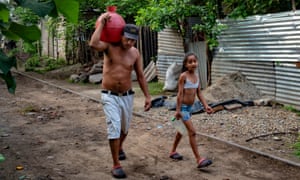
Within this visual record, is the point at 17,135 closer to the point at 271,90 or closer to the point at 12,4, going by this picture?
the point at 271,90

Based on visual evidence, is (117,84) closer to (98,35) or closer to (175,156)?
(98,35)

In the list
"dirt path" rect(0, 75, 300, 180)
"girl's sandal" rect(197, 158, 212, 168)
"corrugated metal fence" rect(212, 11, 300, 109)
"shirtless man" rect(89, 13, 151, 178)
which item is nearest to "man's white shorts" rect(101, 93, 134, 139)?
"shirtless man" rect(89, 13, 151, 178)

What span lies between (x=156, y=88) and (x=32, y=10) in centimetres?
1095

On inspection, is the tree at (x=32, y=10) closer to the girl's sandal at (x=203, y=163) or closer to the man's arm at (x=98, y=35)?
the man's arm at (x=98, y=35)

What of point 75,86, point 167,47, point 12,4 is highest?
point 12,4

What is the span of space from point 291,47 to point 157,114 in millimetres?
2853

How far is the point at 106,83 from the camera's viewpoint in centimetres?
472

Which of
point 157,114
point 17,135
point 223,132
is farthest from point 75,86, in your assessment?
point 223,132

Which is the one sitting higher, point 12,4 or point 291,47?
point 12,4

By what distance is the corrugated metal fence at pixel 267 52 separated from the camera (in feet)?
26.4

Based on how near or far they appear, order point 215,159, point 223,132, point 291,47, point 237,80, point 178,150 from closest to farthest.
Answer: point 215,159 < point 178,150 < point 223,132 < point 291,47 < point 237,80

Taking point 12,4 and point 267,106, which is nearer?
point 12,4

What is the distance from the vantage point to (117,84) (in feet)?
15.4

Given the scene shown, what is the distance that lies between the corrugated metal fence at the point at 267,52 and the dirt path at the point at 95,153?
264cm
